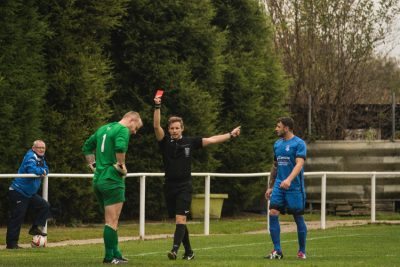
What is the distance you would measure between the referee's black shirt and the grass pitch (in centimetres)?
106

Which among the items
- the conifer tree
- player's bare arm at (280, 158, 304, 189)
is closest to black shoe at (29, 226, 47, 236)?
the conifer tree

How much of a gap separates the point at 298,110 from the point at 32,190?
14.5 m

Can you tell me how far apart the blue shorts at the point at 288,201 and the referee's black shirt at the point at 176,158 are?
120 centimetres

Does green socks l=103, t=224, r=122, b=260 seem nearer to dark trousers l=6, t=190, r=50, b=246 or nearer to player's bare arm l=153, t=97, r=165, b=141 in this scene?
player's bare arm l=153, t=97, r=165, b=141

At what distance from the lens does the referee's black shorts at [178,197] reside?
610 inches

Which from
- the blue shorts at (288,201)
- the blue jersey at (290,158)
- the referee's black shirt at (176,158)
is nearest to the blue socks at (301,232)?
the blue shorts at (288,201)

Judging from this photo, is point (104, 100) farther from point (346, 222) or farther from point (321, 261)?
point (321, 261)

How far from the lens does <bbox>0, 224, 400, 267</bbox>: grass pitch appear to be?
48.9 feet

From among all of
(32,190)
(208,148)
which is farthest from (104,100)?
(32,190)

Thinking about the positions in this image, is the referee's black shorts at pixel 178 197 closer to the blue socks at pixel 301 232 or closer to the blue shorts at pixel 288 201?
the blue shorts at pixel 288 201

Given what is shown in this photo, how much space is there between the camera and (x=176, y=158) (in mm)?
15562

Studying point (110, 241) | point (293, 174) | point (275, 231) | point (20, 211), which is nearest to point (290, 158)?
Result: point (293, 174)

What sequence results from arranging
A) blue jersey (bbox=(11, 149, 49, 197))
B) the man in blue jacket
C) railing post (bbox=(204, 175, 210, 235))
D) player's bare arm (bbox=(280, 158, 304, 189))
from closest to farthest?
1. player's bare arm (bbox=(280, 158, 304, 189))
2. the man in blue jacket
3. blue jersey (bbox=(11, 149, 49, 197))
4. railing post (bbox=(204, 175, 210, 235))

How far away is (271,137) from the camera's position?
29469 millimetres
